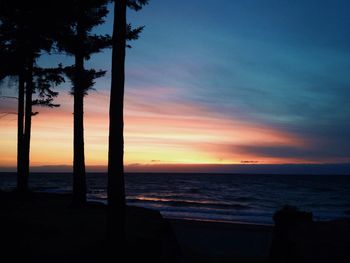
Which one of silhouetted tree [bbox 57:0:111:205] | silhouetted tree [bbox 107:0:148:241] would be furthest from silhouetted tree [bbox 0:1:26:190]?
silhouetted tree [bbox 107:0:148:241]

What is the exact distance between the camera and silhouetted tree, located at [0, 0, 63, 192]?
1120 centimetres

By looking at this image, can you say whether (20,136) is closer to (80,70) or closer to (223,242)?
(80,70)

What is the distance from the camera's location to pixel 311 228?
973 cm

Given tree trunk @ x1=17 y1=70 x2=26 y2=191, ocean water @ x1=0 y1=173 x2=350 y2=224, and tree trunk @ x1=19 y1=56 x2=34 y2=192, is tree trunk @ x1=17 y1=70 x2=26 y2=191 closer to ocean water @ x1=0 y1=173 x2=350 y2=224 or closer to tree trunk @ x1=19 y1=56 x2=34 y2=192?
tree trunk @ x1=19 y1=56 x2=34 y2=192

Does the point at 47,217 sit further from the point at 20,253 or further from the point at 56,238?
the point at 20,253

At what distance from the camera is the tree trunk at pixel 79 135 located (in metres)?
13.3

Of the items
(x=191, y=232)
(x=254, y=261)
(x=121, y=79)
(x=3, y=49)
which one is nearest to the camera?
(x=121, y=79)

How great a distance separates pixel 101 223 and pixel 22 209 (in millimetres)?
3337

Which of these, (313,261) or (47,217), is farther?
(47,217)

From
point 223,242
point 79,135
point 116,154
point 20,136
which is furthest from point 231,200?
point 116,154

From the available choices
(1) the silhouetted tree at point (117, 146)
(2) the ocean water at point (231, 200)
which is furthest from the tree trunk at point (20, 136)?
(2) the ocean water at point (231, 200)

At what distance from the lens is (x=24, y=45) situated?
585 inches

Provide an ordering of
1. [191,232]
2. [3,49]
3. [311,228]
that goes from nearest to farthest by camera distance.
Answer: [311,228] < [3,49] < [191,232]

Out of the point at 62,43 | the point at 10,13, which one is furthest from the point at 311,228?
the point at 10,13
